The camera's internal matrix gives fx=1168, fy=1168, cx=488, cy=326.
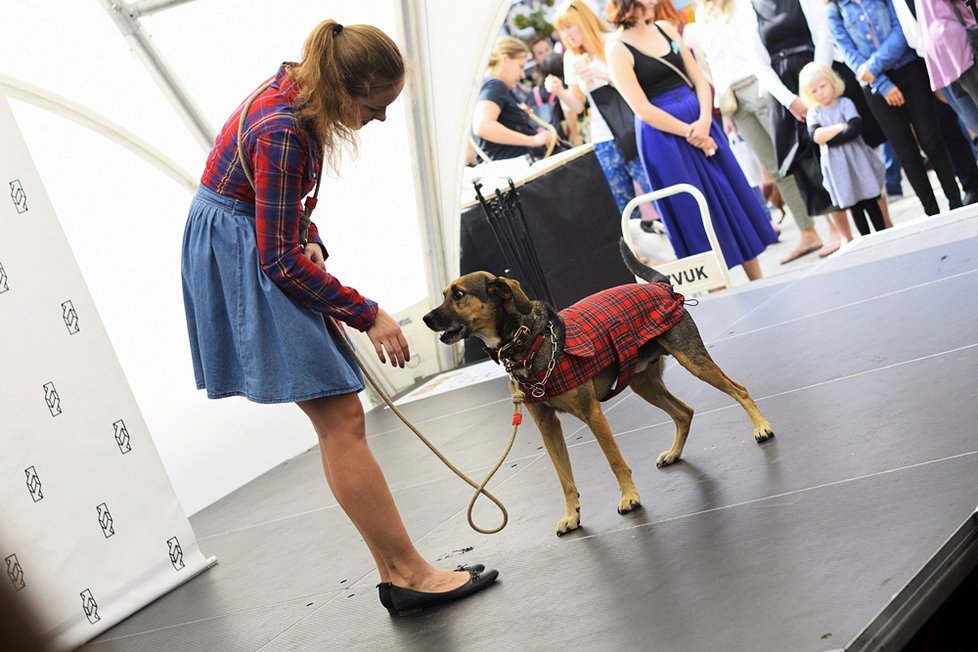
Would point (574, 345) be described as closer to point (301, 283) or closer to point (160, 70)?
point (301, 283)

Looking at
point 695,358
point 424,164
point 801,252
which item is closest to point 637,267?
point 695,358

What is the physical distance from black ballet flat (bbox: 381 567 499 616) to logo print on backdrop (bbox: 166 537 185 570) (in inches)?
79.8

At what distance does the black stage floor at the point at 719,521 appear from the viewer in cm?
274

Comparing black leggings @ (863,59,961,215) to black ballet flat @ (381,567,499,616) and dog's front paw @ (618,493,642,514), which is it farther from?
black ballet flat @ (381,567,499,616)

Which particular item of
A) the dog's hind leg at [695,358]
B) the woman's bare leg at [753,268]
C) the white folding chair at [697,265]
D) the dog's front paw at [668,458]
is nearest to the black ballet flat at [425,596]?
the dog's front paw at [668,458]

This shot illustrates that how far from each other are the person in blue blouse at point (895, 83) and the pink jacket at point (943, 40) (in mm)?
303

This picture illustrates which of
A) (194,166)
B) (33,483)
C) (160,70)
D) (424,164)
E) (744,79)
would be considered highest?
(160,70)

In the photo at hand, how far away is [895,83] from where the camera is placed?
27.1 feet

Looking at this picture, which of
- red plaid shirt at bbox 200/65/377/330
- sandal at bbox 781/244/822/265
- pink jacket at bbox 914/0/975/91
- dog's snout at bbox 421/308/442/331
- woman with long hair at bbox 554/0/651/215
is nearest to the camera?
red plaid shirt at bbox 200/65/377/330

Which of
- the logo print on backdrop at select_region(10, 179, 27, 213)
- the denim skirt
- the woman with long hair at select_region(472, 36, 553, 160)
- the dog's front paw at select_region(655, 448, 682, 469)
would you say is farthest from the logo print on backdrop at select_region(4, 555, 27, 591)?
the woman with long hair at select_region(472, 36, 553, 160)

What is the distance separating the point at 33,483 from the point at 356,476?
188 cm

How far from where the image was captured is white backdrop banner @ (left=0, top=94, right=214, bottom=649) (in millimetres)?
4645

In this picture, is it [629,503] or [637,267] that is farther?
[637,267]

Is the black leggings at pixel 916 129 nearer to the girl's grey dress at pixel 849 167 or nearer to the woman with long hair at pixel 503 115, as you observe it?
the girl's grey dress at pixel 849 167
